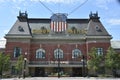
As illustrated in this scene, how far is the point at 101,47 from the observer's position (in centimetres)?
5047

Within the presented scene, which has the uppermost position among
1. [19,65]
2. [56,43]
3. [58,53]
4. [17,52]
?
[56,43]

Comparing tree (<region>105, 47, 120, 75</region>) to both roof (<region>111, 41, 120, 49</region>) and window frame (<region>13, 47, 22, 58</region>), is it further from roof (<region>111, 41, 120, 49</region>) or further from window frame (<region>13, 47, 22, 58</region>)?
window frame (<region>13, 47, 22, 58</region>)

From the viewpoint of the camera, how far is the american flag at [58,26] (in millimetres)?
52531

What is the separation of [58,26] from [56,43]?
147 inches

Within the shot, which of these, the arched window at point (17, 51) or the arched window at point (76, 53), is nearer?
the arched window at point (17, 51)

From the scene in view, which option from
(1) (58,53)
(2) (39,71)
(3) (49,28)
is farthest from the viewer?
(3) (49,28)

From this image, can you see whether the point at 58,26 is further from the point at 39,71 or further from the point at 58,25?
the point at 39,71

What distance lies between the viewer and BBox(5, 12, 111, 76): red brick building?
50031 mm

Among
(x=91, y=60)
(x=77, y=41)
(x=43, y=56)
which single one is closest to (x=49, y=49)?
(x=43, y=56)

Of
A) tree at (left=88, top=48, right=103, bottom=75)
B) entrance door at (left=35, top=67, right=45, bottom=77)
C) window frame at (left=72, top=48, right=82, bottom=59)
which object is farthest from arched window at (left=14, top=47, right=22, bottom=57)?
tree at (left=88, top=48, right=103, bottom=75)

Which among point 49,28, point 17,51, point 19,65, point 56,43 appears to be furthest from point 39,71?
point 49,28

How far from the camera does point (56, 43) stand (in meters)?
52.0

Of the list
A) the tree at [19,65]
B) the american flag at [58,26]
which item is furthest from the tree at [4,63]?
the american flag at [58,26]

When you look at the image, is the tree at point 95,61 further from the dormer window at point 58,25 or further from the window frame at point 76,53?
the dormer window at point 58,25
